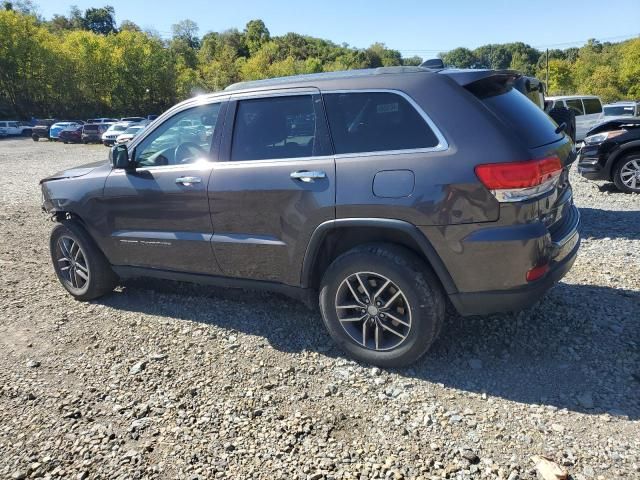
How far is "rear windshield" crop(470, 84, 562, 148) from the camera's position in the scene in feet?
9.23

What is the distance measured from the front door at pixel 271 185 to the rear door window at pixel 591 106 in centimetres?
1645

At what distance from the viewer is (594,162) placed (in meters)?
8.16

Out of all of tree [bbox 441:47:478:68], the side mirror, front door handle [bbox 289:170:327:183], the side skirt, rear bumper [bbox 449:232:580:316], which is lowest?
the side skirt

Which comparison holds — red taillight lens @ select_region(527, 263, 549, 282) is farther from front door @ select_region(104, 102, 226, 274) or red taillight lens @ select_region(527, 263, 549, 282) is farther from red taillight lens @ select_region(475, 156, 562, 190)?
front door @ select_region(104, 102, 226, 274)

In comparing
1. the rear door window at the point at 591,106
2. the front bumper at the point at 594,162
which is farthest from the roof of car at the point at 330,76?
the rear door window at the point at 591,106

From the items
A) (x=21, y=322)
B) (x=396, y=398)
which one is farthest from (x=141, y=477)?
(x=21, y=322)

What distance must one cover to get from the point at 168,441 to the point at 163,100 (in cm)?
6258

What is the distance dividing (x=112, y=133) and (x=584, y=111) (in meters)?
24.6

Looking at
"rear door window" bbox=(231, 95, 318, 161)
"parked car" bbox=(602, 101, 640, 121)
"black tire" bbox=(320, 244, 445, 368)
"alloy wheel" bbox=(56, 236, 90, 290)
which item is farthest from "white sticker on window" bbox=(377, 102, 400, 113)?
"parked car" bbox=(602, 101, 640, 121)

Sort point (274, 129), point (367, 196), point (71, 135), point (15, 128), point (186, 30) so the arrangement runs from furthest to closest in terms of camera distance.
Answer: point (186, 30) < point (15, 128) < point (71, 135) < point (274, 129) < point (367, 196)

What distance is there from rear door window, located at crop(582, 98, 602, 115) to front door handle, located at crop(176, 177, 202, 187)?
16.7 meters

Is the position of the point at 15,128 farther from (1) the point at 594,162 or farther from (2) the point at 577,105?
(1) the point at 594,162

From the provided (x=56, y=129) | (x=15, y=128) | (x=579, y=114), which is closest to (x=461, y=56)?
(x=15, y=128)

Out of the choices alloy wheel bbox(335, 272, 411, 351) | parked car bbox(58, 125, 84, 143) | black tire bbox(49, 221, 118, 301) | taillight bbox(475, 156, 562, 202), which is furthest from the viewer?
parked car bbox(58, 125, 84, 143)
